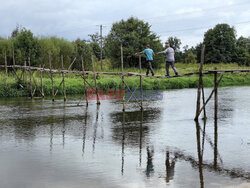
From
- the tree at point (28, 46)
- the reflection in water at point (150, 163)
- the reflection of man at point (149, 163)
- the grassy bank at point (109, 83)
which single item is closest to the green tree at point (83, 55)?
the grassy bank at point (109, 83)

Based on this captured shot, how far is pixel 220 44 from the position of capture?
6212cm

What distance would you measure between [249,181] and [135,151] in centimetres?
338

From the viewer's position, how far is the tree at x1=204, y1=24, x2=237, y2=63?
60.7 metres

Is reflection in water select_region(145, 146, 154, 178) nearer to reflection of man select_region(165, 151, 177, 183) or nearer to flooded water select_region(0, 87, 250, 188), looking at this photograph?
flooded water select_region(0, 87, 250, 188)

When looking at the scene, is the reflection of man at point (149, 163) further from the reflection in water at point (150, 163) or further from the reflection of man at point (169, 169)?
the reflection of man at point (169, 169)

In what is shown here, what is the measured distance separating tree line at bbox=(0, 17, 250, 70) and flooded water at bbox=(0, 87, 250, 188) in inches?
401

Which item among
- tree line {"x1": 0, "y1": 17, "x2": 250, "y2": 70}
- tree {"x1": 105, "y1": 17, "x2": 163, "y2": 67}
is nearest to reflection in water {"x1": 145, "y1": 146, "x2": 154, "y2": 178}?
tree line {"x1": 0, "y1": 17, "x2": 250, "y2": 70}

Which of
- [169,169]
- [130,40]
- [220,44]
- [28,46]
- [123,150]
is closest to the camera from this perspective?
[169,169]

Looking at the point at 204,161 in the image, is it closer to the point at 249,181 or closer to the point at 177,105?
the point at 249,181

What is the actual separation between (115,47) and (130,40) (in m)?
2.30

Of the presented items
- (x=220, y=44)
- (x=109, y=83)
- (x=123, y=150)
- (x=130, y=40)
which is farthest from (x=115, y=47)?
(x=123, y=150)

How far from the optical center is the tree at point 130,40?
137 feet

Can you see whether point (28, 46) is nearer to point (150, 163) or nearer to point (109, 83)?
point (109, 83)

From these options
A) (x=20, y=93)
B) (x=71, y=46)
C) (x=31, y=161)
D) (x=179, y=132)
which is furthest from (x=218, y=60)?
(x=31, y=161)
